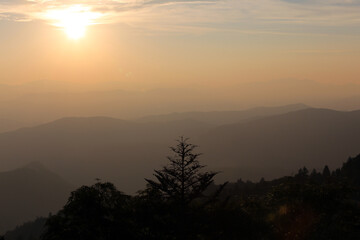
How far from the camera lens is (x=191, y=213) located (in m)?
38.8

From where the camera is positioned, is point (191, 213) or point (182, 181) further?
point (191, 213)

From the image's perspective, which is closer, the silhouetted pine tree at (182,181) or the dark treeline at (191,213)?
the dark treeline at (191,213)

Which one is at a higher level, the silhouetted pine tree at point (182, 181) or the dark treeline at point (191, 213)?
the silhouetted pine tree at point (182, 181)

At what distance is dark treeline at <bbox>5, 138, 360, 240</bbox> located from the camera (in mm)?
30203

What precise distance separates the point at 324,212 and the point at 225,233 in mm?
11387

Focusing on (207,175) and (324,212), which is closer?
(207,175)

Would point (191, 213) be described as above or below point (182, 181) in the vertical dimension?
below

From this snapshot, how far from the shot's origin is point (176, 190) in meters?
38.5

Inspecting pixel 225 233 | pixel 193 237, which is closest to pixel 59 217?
pixel 193 237

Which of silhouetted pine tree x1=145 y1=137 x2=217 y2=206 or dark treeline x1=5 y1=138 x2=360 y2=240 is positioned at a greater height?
silhouetted pine tree x1=145 y1=137 x2=217 y2=206

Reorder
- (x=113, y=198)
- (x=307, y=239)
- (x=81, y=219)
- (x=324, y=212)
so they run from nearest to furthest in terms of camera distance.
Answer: (x=81, y=219) → (x=113, y=198) → (x=307, y=239) → (x=324, y=212)

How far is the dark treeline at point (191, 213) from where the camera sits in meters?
30.2

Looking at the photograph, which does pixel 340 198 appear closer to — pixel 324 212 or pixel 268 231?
pixel 324 212

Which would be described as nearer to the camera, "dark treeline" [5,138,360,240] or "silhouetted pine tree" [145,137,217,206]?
"dark treeline" [5,138,360,240]
